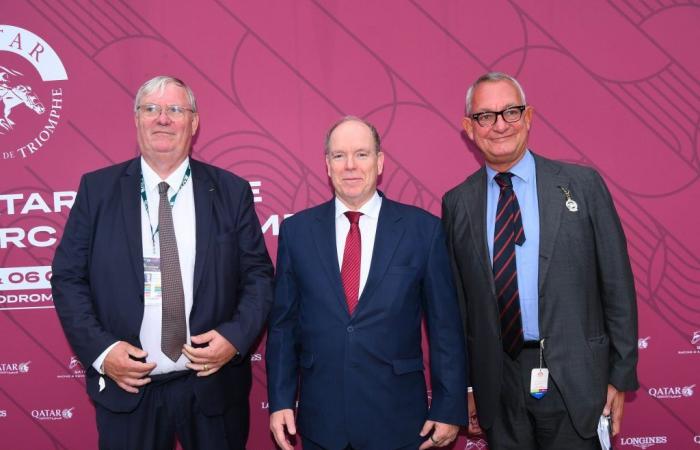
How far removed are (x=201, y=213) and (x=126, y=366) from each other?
0.65 metres

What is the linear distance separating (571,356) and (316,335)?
955 millimetres

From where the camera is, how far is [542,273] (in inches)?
73.1

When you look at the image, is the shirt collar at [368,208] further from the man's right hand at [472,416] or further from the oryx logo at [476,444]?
the oryx logo at [476,444]

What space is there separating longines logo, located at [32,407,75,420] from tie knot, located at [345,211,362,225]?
2.07 metres

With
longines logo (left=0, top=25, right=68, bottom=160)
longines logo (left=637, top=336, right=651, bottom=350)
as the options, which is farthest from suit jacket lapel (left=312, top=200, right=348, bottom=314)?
longines logo (left=637, top=336, right=651, bottom=350)

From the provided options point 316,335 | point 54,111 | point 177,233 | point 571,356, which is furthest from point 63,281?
point 571,356

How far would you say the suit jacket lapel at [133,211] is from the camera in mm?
1966

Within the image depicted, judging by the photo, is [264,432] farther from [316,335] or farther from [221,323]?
[316,335]

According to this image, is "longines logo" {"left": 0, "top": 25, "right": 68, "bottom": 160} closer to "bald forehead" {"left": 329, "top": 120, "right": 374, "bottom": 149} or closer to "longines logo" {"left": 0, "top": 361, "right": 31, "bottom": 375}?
"longines logo" {"left": 0, "top": 361, "right": 31, "bottom": 375}

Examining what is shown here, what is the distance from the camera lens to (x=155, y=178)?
2.11 metres

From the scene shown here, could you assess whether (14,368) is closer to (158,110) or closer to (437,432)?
(158,110)

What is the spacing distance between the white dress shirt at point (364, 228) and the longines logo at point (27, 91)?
5.92 ft

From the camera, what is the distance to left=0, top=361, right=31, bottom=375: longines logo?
2.80 meters

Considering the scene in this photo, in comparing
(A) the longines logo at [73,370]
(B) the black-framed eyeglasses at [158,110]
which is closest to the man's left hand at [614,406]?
(B) the black-framed eyeglasses at [158,110]
